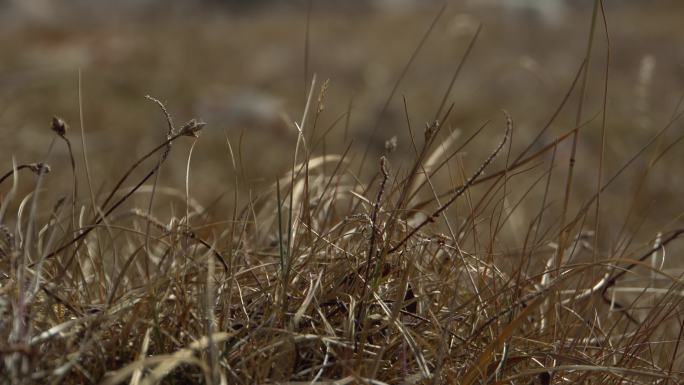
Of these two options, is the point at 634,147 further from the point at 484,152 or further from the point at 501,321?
the point at 501,321

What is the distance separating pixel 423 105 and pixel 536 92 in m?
1.05

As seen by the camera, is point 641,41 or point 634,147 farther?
point 641,41

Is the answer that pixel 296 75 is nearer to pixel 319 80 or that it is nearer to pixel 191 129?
pixel 319 80

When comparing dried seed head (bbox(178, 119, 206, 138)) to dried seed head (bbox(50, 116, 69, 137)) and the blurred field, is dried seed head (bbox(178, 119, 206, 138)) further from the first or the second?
the blurred field

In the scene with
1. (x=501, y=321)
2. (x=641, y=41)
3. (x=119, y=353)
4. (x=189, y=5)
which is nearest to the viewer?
(x=119, y=353)

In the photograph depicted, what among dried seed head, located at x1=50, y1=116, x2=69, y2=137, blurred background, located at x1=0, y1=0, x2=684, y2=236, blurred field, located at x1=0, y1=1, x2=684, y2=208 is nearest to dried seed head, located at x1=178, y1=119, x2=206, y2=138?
dried seed head, located at x1=50, y1=116, x2=69, y2=137

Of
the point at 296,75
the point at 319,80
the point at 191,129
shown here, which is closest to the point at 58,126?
the point at 191,129

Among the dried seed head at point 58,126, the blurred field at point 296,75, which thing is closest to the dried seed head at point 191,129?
the dried seed head at point 58,126

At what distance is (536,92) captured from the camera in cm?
659

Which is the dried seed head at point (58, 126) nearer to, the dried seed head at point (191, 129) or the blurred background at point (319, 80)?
the dried seed head at point (191, 129)

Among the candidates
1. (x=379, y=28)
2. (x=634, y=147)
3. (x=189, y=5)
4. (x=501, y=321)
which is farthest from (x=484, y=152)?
(x=189, y=5)

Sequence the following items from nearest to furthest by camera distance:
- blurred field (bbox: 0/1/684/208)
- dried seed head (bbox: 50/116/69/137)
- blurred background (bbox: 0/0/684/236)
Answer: dried seed head (bbox: 50/116/69/137) → blurred background (bbox: 0/0/684/236) → blurred field (bbox: 0/1/684/208)

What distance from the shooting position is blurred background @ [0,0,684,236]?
193 inches

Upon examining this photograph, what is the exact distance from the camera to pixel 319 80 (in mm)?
7055
